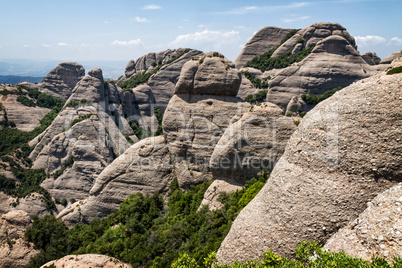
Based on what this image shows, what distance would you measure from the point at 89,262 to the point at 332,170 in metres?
20.4

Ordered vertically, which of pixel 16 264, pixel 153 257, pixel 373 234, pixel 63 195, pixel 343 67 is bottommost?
pixel 63 195

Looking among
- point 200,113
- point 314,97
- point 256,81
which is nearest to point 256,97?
point 256,81

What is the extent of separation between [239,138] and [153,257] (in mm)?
13234

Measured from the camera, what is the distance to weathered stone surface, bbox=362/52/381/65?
69125mm

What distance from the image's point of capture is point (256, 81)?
64.2 m

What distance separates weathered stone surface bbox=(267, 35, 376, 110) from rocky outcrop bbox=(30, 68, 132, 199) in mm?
37115

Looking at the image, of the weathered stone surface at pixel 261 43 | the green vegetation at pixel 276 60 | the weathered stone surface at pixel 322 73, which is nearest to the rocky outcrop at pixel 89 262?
the weathered stone surface at pixel 322 73

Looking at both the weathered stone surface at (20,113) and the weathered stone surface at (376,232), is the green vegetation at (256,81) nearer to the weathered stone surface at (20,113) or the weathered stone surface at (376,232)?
the weathered stone surface at (376,232)

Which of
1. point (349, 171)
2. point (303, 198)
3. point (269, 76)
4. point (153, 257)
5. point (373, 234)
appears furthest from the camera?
point (269, 76)

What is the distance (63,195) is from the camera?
5362 centimetres

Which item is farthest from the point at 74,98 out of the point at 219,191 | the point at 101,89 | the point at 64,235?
the point at 219,191

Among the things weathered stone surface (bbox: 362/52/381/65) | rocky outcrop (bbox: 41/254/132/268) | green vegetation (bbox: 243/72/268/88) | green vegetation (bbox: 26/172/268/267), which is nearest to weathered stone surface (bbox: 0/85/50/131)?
green vegetation (bbox: 26/172/268/267)

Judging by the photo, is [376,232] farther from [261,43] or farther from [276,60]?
[261,43]

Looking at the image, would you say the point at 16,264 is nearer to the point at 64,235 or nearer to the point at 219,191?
the point at 64,235
